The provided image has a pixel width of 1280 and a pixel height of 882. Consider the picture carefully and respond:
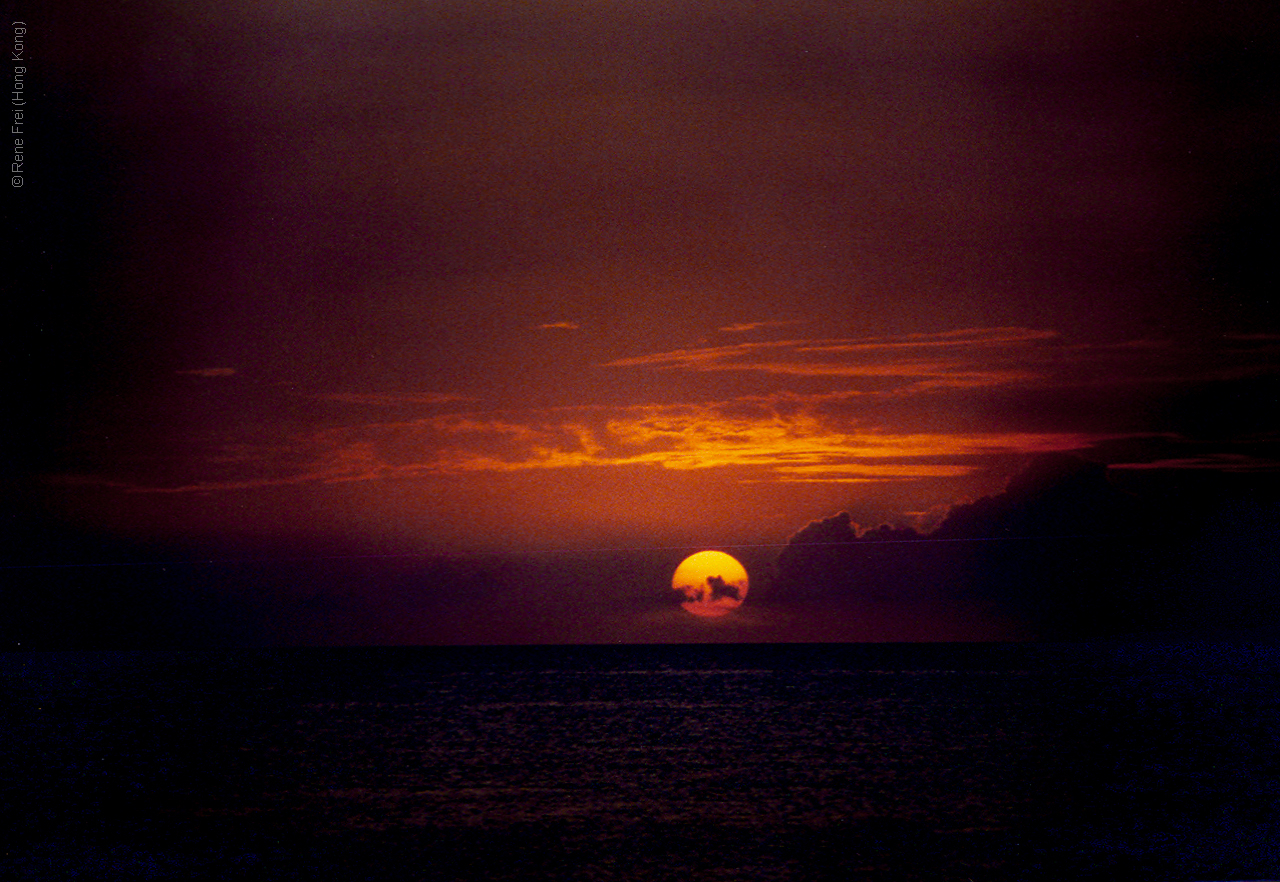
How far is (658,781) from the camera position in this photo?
8930 mm

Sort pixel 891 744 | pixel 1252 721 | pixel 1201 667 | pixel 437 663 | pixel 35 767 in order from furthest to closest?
pixel 437 663 → pixel 1201 667 → pixel 1252 721 → pixel 891 744 → pixel 35 767

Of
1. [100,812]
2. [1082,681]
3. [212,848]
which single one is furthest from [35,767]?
[1082,681]

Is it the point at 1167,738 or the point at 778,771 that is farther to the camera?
the point at 1167,738

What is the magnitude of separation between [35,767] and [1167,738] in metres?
12.1

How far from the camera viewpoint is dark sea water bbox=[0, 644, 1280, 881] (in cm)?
641

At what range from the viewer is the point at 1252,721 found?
512 inches

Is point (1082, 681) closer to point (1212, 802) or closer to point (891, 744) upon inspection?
point (891, 744)

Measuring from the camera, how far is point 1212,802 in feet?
26.0

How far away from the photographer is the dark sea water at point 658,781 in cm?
641

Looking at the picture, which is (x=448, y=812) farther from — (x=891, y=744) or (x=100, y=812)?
(x=891, y=744)

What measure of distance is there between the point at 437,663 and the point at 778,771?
14.4 metres

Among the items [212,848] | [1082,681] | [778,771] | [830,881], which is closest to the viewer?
[830,881]

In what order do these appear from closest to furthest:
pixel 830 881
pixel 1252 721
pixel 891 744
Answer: pixel 830 881
pixel 891 744
pixel 1252 721

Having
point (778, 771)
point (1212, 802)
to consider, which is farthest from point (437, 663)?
point (1212, 802)
